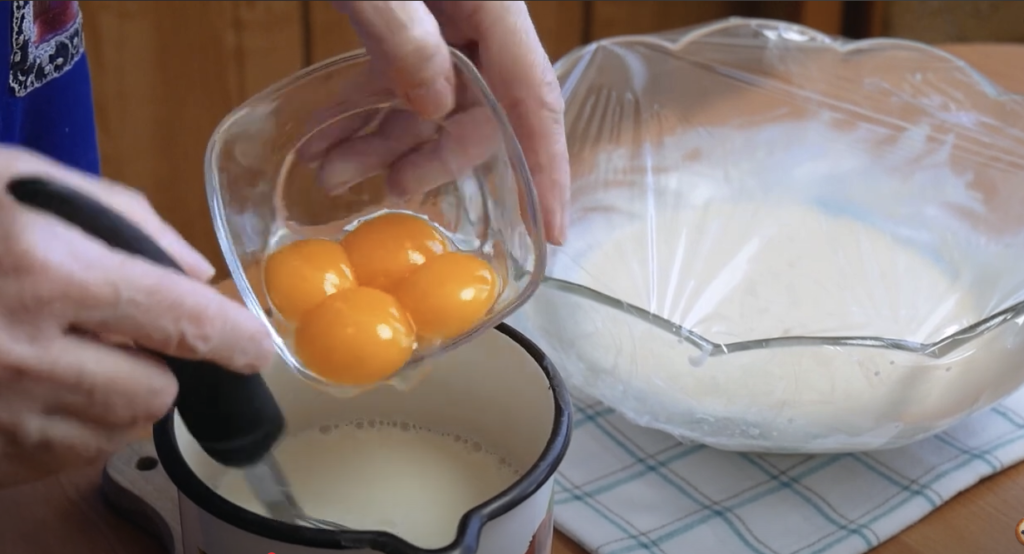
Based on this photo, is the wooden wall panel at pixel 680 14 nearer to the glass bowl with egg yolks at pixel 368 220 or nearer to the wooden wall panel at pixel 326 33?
the wooden wall panel at pixel 326 33

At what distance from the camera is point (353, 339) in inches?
19.1

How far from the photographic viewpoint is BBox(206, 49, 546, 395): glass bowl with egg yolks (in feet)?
1.66

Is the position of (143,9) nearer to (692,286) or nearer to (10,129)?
(10,129)

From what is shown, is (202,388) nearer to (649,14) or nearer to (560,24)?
(560,24)

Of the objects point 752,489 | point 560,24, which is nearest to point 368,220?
point 752,489

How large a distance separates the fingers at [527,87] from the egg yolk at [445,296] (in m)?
0.09

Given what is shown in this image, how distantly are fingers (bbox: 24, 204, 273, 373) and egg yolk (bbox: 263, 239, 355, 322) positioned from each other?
10cm

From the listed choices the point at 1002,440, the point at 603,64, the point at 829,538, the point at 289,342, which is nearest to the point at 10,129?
the point at 289,342

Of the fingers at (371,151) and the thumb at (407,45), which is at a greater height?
the thumb at (407,45)

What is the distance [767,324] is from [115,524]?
481 millimetres

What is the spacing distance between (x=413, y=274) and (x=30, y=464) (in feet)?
0.69

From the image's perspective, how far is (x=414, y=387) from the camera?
610 mm

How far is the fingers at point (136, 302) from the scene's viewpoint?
378 mm

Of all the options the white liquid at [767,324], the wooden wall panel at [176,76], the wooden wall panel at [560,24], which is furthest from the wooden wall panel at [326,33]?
the white liquid at [767,324]
